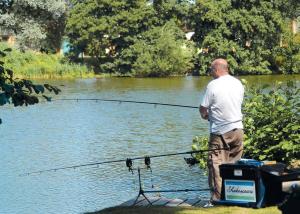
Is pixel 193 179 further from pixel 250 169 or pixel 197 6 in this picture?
pixel 197 6

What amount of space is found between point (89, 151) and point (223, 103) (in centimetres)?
714

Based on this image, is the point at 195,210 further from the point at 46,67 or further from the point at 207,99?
the point at 46,67

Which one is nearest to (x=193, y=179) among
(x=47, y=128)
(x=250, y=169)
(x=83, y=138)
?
(x=250, y=169)

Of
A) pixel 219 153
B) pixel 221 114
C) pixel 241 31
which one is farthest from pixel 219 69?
pixel 241 31

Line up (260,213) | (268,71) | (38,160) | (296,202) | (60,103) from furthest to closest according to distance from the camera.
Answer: (268,71) < (60,103) < (38,160) < (260,213) < (296,202)

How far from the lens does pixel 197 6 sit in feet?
137

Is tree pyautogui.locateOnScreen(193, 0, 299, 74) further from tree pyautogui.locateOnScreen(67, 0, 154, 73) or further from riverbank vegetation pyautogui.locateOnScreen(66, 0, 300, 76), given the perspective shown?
tree pyautogui.locateOnScreen(67, 0, 154, 73)

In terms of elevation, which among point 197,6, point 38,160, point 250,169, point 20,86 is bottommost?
point 38,160

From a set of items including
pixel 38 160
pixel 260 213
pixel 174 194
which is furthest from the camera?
pixel 38 160

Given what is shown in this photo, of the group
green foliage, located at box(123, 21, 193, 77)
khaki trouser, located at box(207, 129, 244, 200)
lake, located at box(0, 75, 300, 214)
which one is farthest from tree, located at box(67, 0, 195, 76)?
khaki trouser, located at box(207, 129, 244, 200)

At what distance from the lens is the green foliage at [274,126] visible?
7.89 m

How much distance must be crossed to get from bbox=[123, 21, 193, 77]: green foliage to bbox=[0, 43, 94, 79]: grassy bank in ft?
10.3

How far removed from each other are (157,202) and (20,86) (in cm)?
247

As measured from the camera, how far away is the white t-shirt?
19.1 feet
